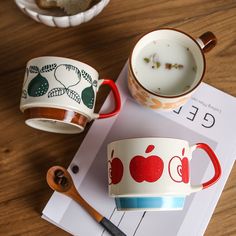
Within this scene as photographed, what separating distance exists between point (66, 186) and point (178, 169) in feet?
0.61

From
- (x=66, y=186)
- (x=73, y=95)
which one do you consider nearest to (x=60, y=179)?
(x=66, y=186)

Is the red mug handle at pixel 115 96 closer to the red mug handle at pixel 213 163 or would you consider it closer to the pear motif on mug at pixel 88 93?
the pear motif on mug at pixel 88 93

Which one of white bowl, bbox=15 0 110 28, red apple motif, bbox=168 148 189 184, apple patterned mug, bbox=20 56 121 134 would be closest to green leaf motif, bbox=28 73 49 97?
apple patterned mug, bbox=20 56 121 134

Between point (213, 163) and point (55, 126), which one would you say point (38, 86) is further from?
point (213, 163)

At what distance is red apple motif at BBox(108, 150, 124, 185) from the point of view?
563mm

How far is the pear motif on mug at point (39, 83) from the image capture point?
57 centimetres

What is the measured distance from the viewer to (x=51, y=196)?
0.63m

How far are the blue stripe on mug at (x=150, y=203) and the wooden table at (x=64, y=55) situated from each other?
10cm

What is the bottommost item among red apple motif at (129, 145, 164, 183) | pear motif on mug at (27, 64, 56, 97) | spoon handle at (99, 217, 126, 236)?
spoon handle at (99, 217, 126, 236)

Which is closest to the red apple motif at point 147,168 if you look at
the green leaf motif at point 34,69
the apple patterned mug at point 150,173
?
the apple patterned mug at point 150,173

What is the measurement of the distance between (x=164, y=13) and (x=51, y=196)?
0.38 m

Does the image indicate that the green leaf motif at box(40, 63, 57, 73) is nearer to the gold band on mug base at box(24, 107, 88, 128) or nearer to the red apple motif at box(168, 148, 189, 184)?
the gold band on mug base at box(24, 107, 88, 128)

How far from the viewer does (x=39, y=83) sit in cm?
58

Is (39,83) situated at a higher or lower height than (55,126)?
higher
